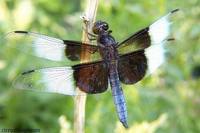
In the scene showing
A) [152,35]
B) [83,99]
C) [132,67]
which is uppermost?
[152,35]

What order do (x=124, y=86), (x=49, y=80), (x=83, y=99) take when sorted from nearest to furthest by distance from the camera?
(x=83, y=99) → (x=49, y=80) → (x=124, y=86)

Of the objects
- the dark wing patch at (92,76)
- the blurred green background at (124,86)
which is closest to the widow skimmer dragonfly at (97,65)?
the dark wing patch at (92,76)

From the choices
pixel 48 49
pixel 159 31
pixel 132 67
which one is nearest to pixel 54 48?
pixel 48 49

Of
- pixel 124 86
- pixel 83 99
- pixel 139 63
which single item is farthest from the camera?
pixel 124 86

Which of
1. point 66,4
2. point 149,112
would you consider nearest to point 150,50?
point 149,112

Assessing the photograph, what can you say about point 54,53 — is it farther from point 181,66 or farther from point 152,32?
point 181,66

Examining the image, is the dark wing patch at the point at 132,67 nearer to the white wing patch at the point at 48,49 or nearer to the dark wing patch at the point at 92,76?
the dark wing patch at the point at 92,76

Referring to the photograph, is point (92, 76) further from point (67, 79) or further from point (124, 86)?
point (124, 86)

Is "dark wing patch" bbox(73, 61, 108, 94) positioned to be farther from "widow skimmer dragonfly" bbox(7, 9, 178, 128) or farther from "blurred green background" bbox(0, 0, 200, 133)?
"blurred green background" bbox(0, 0, 200, 133)
